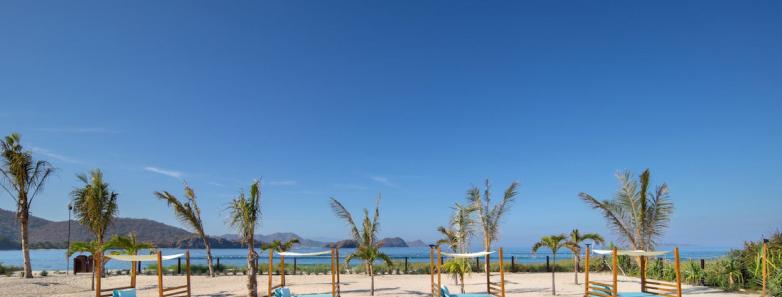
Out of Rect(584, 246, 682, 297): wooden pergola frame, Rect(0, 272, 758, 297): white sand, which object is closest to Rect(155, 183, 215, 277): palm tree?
Rect(0, 272, 758, 297): white sand

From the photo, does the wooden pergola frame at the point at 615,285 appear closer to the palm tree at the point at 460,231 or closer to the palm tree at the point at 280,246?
the palm tree at the point at 460,231

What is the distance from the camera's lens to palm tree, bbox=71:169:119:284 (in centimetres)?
1866

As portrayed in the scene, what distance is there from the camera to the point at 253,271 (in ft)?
47.0

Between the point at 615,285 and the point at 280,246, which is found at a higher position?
the point at 280,246

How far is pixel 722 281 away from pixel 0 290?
1003 inches

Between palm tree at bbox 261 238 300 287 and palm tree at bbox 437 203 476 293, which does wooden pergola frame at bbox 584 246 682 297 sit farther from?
palm tree at bbox 261 238 300 287

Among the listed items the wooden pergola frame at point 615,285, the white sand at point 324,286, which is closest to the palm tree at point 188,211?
the white sand at point 324,286

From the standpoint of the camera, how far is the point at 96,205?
1866 cm

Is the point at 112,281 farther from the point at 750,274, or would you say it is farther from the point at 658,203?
the point at 750,274

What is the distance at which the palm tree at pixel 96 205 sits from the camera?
18.7 m

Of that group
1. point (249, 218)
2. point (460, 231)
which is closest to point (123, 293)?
point (249, 218)

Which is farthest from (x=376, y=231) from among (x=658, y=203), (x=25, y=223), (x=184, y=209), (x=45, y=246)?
(x=45, y=246)

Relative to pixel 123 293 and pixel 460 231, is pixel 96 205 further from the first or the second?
pixel 460 231

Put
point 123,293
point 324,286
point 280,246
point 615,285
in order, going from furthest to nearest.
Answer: point 324,286
point 280,246
point 123,293
point 615,285
